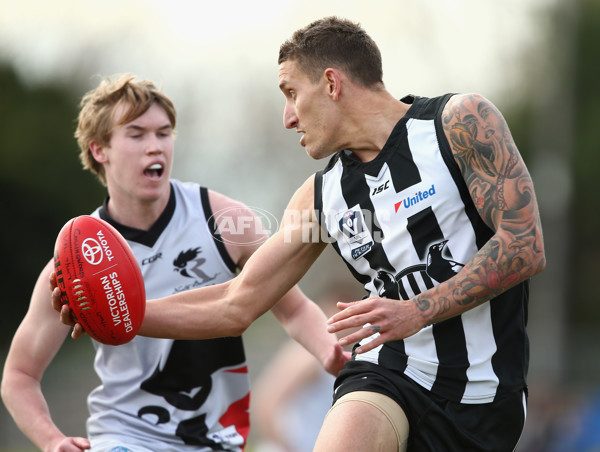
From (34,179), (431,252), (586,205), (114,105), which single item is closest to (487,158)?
(431,252)

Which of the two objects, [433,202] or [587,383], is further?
[587,383]

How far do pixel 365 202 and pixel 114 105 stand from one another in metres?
1.97

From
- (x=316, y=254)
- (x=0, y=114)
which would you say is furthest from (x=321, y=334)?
(x=0, y=114)

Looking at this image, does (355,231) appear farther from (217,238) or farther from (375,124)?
(217,238)

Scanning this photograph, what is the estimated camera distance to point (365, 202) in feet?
13.1

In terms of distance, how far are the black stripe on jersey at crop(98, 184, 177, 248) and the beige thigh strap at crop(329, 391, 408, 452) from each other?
178 centimetres

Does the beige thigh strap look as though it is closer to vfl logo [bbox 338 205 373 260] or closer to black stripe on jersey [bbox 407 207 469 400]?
black stripe on jersey [bbox 407 207 469 400]

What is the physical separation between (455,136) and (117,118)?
2287 mm

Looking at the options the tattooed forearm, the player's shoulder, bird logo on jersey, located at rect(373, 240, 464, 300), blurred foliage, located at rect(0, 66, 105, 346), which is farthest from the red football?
blurred foliage, located at rect(0, 66, 105, 346)

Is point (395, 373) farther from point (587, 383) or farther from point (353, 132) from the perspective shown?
point (587, 383)

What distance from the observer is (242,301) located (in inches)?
172

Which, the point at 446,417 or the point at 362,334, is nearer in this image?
the point at 362,334

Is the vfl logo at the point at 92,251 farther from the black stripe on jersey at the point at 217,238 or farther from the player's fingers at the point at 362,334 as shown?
the player's fingers at the point at 362,334

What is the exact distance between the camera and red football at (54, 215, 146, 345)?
3.93m
